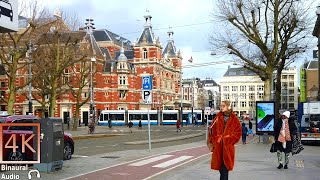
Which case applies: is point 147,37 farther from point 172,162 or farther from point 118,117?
point 172,162

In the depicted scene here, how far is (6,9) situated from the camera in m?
11.3

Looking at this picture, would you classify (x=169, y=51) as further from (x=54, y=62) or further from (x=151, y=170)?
(x=151, y=170)

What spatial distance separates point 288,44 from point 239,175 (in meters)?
22.3

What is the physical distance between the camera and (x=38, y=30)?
3809 cm

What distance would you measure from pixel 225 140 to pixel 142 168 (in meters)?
6.51

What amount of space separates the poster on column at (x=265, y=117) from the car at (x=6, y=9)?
18.4 m

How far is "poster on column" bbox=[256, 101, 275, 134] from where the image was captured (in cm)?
2680

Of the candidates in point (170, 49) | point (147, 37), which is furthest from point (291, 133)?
point (170, 49)

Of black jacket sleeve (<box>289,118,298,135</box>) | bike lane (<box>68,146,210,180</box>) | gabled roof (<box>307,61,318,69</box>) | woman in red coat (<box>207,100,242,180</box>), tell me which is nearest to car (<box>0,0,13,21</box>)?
bike lane (<box>68,146,210,180</box>)

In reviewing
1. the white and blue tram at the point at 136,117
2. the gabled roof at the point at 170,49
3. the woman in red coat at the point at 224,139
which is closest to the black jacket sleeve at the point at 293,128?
the woman in red coat at the point at 224,139

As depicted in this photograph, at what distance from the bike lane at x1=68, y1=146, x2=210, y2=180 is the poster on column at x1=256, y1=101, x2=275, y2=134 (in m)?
9.17

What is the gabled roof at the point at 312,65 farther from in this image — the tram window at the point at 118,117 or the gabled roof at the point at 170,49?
the tram window at the point at 118,117

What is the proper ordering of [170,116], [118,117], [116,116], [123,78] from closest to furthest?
[118,117]
[116,116]
[170,116]
[123,78]

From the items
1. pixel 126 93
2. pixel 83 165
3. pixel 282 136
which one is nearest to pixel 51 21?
pixel 83 165
